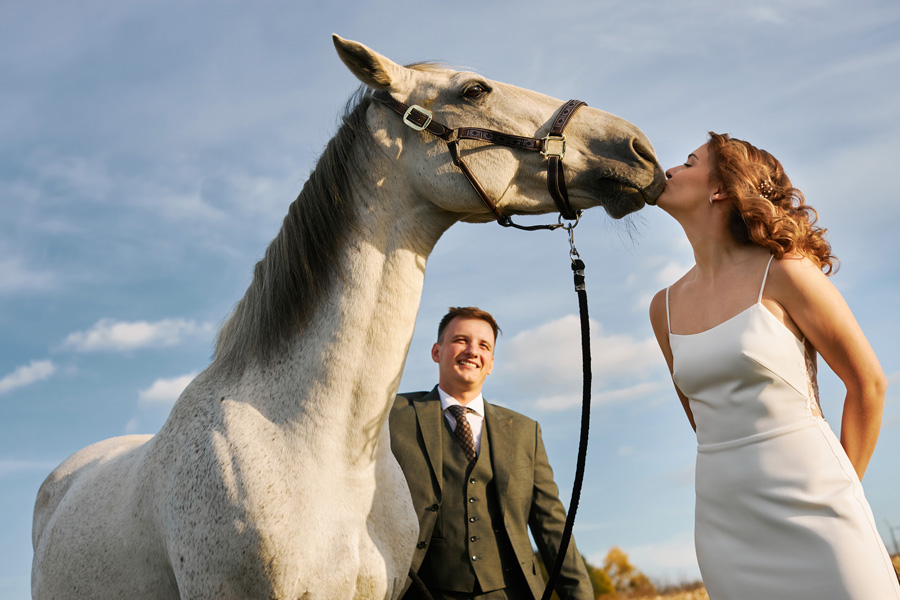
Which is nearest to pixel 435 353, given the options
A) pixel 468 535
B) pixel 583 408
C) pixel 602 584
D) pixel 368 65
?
pixel 468 535

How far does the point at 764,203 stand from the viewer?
7.95 feet

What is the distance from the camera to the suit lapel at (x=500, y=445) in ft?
11.9

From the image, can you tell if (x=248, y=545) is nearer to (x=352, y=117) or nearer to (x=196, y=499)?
(x=196, y=499)

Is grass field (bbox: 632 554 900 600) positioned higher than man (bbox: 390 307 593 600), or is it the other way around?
man (bbox: 390 307 593 600)

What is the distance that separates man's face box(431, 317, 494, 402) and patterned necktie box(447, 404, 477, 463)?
10cm

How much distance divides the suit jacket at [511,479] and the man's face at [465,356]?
154 millimetres

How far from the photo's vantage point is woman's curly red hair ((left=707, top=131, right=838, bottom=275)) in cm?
237

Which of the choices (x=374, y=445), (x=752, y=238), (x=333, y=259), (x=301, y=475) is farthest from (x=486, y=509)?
(x=752, y=238)

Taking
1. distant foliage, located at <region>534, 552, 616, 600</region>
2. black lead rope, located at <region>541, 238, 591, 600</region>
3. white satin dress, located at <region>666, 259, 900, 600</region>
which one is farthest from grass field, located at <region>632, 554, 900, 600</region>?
white satin dress, located at <region>666, 259, 900, 600</region>

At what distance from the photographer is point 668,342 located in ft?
9.21

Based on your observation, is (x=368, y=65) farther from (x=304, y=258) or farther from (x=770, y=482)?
(x=770, y=482)

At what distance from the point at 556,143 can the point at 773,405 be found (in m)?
1.32

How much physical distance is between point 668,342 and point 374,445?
1.31m

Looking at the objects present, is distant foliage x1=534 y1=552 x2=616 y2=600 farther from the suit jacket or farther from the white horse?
the white horse
